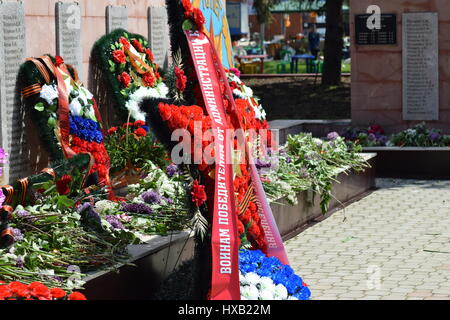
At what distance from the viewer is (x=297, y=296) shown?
6.15 metres

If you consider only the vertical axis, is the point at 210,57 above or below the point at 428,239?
above

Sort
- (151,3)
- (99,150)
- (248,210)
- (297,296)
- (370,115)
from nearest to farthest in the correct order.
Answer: (297,296) < (248,210) < (99,150) < (151,3) < (370,115)

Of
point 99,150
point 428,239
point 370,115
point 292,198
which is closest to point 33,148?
point 99,150

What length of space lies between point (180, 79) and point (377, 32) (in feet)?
28.5

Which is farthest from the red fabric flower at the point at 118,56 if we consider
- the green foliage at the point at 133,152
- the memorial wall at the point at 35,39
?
the green foliage at the point at 133,152

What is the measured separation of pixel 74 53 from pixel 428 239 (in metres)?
3.75

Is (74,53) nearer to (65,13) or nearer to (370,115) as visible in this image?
(65,13)

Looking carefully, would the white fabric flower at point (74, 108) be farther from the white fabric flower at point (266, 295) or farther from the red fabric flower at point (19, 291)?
the red fabric flower at point (19, 291)

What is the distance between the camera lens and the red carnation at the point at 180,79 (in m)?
6.11

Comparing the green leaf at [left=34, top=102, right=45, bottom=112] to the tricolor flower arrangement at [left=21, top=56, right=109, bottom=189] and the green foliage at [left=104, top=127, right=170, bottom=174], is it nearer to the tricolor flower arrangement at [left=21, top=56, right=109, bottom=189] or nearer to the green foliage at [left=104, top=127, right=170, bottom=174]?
the tricolor flower arrangement at [left=21, top=56, right=109, bottom=189]

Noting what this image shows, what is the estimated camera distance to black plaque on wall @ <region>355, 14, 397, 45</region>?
14.2 metres

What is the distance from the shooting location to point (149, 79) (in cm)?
1052

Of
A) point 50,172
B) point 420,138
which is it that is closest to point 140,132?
point 50,172

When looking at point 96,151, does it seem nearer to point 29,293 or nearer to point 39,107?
point 39,107
